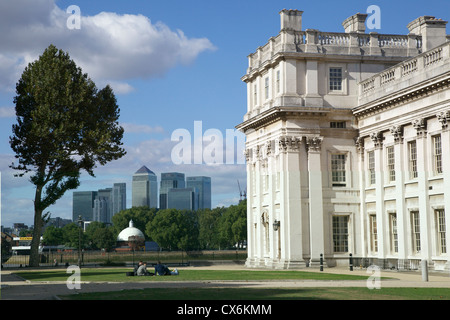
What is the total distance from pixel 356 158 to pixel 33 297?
34713 millimetres

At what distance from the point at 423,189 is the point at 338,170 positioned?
11.2 meters

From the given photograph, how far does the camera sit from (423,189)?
143 feet


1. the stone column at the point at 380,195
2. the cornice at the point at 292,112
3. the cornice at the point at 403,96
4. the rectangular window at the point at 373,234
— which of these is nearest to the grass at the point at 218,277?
the stone column at the point at 380,195

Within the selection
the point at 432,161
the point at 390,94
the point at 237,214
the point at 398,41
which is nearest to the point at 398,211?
the point at 432,161

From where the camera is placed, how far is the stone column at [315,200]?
52031 mm

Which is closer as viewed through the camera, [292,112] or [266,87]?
[292,112]

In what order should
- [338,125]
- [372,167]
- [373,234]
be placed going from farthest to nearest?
1. [338,125]
2. [372,167]
3. [373,234]

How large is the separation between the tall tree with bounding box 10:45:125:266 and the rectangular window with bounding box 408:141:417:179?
27662mm

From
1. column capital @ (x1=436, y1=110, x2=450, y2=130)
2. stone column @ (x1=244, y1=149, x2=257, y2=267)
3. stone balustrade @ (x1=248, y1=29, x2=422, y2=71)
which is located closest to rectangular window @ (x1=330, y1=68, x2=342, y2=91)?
stone balustrade @ (x1=248, y1=29, x2=422, y2=71)

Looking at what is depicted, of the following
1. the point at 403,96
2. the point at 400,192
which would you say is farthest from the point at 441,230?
the point at 403,96

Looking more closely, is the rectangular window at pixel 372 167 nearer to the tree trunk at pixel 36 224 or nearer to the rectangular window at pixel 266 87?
the rectangular window at pixel 266 87

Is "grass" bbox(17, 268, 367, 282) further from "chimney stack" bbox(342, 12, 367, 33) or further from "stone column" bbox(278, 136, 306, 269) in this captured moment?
"chimney stack" bbox(342, 12, 367, 33)

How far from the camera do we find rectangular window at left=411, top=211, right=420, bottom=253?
149 ft

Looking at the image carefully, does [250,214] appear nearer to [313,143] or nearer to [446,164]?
[313,143]
